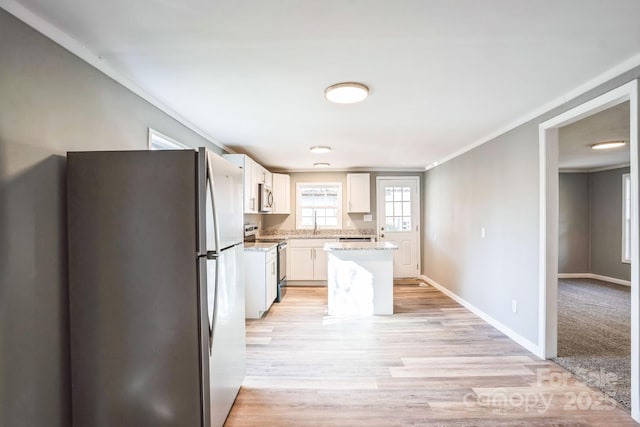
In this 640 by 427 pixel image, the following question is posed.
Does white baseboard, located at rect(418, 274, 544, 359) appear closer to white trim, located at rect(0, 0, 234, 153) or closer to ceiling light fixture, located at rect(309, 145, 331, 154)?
ceiling light fixture, located at rect(309, 145, 331, 154)

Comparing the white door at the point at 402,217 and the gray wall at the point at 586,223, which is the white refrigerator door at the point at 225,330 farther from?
the gray wall at the point at 586,223

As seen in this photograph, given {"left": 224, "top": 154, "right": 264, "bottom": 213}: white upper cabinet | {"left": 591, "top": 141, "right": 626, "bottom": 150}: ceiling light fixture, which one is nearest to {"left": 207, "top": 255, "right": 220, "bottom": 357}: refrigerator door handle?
{"left": 224, "top": 154, "right": 264, "bottom": 213}: white upper cabinet

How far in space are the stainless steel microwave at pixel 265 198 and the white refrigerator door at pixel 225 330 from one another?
8.51ft

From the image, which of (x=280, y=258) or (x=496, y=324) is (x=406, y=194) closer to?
(x=280, y=258)

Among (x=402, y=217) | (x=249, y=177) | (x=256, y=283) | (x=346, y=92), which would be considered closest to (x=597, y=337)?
(x=402, y=217)

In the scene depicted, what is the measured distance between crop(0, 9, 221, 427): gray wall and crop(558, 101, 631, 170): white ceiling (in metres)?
4.24

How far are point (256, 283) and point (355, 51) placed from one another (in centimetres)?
314

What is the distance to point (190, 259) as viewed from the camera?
1.61 m

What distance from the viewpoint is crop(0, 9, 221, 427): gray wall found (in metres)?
1.36

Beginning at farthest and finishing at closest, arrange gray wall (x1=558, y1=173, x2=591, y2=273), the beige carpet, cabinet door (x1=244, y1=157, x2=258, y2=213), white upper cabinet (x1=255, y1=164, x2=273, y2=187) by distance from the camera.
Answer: gray wall (x1=558, y1=173, x2=591, y2=273)
white upper cabinet (x1=255, y1=164, x2=273, y2=187)
cabinet door (x1=244, y1=157, x2=258, y2=213)
the beige carpet

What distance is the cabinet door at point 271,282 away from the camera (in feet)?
13.5

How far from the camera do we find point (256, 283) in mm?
4027

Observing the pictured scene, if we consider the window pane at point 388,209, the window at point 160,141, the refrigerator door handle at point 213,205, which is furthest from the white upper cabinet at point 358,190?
the refrigerator door handle at point 213,205

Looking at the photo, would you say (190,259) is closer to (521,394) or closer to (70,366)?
(70,366)
